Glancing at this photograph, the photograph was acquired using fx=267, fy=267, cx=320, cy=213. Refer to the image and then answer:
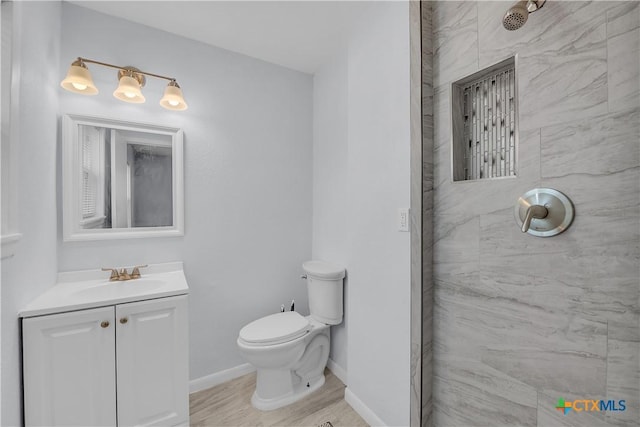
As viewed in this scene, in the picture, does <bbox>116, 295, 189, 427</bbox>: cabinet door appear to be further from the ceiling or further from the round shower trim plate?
the ceiling

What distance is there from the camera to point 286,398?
1.78 metres

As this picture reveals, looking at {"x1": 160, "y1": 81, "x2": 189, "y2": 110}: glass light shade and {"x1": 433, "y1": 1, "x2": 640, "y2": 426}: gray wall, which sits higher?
{"x1": 160, "y1": 81, "x2": 189, "y2": 110}: glass light shade

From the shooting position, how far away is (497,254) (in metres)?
1.00

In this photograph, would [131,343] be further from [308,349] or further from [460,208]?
[460,208]

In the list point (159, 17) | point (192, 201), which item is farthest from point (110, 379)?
point (159, 17)

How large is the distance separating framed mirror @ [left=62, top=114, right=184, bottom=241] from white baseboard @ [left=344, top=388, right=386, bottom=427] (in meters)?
1.58

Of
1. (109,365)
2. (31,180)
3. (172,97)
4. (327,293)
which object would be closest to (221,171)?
(172,97)

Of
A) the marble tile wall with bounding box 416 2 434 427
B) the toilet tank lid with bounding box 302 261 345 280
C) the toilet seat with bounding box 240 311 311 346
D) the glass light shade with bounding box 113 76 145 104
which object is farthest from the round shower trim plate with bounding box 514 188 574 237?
the glass light shade with bounding box 113 76 145 104

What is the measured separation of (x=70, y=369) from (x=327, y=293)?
1.41 meters

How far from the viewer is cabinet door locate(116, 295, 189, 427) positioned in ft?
4.46

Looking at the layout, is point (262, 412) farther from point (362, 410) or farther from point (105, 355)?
point (105, 355)

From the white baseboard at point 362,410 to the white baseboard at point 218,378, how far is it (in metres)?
0.84

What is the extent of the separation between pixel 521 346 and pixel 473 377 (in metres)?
0.26

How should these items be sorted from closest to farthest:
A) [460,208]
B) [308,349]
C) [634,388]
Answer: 1. [634,388]
2. [460,208]
3. [308,349]
